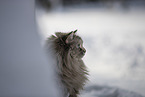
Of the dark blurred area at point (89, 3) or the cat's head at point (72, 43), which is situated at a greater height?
the dark blurred area at point (89, 3)

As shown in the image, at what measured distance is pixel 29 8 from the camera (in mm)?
515

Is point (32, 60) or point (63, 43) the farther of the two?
point (63, 43)

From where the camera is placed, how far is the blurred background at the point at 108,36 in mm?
1206

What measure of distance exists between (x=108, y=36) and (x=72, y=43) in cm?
148

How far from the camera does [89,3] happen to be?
3.84m

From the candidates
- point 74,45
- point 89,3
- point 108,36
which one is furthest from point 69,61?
point 89,3

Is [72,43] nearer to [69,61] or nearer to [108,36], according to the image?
[69,61]

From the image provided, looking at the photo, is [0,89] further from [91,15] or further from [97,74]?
[91,15]

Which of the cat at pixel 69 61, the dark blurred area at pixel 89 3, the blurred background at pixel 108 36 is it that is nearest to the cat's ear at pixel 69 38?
the cat at pixel 69 61

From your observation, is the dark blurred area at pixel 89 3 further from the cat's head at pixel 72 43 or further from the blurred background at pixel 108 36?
the cat's head at pixel 72 43

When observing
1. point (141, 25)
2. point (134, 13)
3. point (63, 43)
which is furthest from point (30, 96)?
point (134, 13)

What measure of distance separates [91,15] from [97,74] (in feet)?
6.98

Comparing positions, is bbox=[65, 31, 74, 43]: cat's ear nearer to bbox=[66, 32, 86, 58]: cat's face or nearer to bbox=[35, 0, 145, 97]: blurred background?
Result: bbox=[66, 32, 86, 58]: cat's face

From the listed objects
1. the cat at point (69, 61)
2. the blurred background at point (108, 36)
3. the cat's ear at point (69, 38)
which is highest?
the blurred background at point (108, 36)
